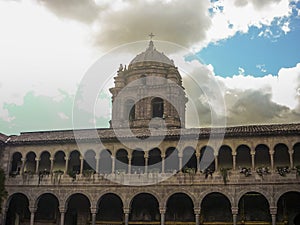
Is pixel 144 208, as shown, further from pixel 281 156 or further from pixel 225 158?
pixel 281 156

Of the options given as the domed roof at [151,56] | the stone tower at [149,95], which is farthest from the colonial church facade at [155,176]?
the domed roof at [151,56]

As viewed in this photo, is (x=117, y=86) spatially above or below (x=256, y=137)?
above

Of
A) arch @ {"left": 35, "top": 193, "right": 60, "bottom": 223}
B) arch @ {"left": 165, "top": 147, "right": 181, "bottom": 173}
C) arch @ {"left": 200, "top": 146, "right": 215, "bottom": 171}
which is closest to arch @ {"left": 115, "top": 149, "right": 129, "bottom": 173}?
arch @ {"left": 165, "top": 147, "right": 181, "bottom": 173}

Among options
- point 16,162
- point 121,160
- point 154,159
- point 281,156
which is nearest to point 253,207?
point 281,156

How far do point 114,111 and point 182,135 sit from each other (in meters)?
11.3

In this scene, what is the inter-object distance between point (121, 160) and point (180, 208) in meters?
6.44

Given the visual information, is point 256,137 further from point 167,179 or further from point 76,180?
point 76,180

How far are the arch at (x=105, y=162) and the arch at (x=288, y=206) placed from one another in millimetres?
14229

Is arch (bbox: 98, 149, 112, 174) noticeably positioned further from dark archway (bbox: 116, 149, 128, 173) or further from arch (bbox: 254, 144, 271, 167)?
arch (bbox: 254, 144, 271, 167)

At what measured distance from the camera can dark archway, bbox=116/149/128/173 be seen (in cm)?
3672

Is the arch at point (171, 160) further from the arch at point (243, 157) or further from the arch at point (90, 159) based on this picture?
the arch at point (90, 159)

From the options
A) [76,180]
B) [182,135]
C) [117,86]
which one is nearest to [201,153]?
[182,135]

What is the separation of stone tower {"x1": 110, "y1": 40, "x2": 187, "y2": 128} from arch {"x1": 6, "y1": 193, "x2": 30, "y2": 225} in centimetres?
1108

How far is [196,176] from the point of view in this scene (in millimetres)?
33688
